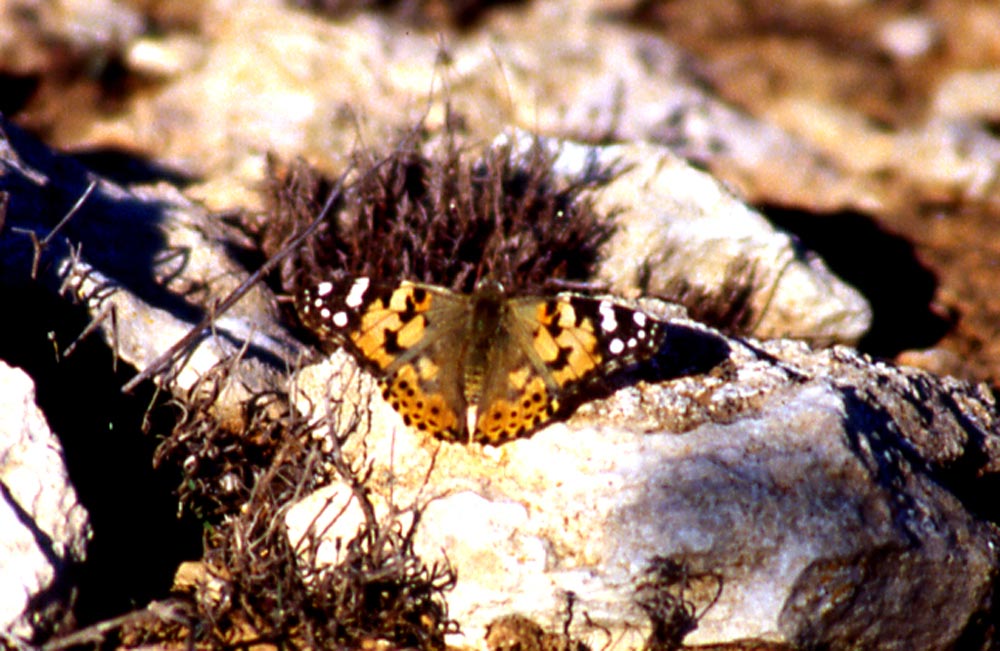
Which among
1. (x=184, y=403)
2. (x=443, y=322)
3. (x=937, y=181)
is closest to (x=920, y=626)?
(x=443, y=322)

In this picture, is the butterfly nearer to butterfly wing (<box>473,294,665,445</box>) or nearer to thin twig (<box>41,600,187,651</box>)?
butterfly wing (<box>473,294,665,445</box>)

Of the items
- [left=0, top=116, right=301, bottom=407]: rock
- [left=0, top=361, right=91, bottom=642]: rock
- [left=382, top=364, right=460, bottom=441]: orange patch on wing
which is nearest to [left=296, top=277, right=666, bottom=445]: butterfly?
[left=382, top=364, right=460, bottom=441]: orange patch on wing

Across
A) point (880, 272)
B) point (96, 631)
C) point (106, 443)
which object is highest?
point (880, 272)

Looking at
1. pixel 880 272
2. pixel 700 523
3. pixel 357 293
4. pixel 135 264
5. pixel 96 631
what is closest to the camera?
pixel 96 631

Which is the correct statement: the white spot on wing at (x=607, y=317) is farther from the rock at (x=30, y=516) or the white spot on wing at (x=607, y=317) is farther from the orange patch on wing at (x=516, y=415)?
the rock at (x=30, y=516)

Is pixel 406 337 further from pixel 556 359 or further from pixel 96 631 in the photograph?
pixel 96 631

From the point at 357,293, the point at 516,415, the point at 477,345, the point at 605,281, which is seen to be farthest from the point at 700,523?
the point at 605,281
